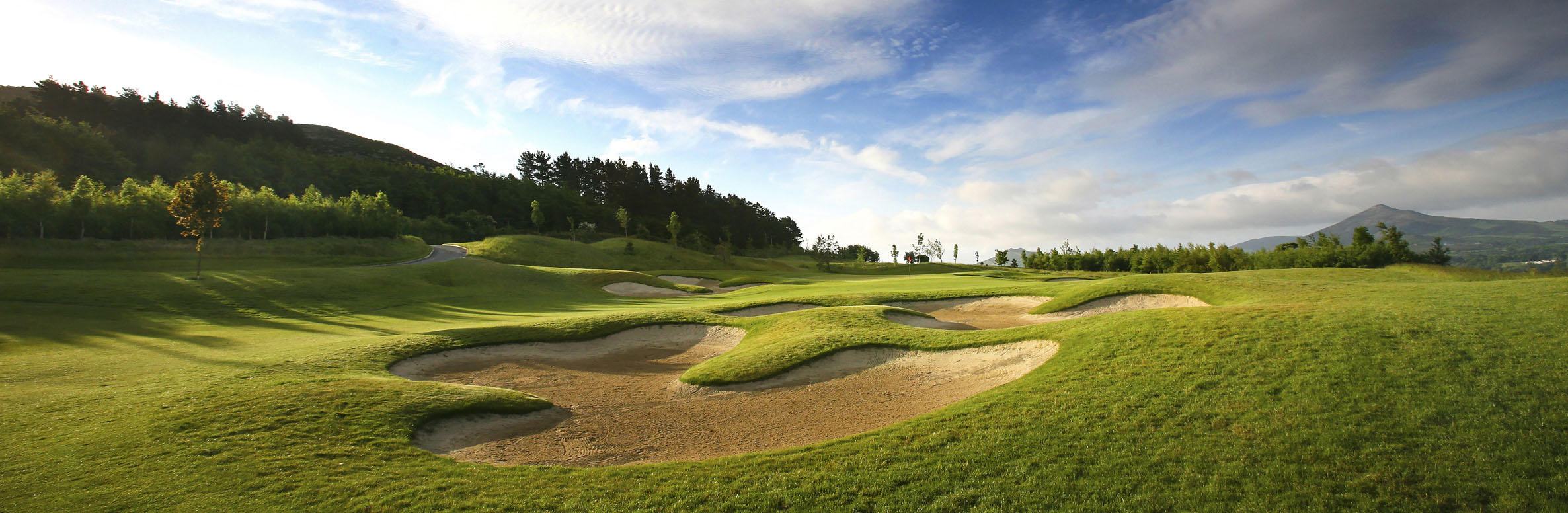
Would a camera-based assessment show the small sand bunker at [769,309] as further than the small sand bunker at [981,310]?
Yes

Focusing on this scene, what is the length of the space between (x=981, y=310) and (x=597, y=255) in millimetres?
50631

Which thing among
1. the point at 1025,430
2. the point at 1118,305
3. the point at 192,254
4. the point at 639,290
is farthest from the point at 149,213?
the point at 1118,305

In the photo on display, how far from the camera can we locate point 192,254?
41.8 meters

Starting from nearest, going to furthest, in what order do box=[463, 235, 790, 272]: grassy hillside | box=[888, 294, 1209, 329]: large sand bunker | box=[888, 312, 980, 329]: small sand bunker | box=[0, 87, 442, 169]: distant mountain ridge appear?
1. box=[888, 312, 980, 329]: small sand bunker
2. box=[888, 294, 1209, 329]: large sand bunker
3. box=[463, 235, 790, 272]: grassy hillside
4. box=[0, 87, 442, 169]: distant mountain ridge

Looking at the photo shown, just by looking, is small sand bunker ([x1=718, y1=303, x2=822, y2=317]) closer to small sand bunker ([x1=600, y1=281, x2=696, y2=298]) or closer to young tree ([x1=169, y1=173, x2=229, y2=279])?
small sand bunker ([x1=600, y1=281, x2=696, y2=298])

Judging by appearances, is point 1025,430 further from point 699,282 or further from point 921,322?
point 699,282

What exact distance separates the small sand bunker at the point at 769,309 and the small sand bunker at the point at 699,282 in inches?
737

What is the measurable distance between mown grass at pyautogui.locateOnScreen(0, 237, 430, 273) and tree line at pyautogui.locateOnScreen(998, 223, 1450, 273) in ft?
206

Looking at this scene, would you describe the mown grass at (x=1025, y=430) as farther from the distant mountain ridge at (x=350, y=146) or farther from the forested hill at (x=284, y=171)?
the distant mountain ridge at (x=350, y=146)

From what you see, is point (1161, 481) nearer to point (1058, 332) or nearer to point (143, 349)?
point (1058, 332)

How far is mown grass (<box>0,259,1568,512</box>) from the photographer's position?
6.46m

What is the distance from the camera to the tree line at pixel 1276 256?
1122 inches

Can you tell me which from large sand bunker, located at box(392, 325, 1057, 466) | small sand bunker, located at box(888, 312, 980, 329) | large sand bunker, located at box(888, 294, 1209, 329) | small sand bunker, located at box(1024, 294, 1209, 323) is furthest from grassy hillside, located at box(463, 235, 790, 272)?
small sand bunker, located at box(1024, 294, 1209, 323)

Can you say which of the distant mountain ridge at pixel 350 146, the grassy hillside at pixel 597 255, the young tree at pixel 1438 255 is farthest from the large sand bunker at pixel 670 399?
the distant mountain ridge at pixel 350 146
